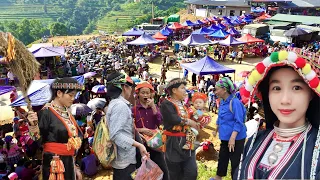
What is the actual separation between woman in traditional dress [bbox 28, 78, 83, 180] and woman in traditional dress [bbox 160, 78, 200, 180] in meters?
1.03

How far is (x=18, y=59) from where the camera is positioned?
8.68ft

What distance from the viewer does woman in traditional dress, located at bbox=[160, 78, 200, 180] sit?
322 centimetres

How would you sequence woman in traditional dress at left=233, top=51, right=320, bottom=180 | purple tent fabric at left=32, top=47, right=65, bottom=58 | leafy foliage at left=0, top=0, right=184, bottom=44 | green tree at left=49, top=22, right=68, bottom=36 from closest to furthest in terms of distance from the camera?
woman in traditional dress at left=233, top=51, right=320, bottom=180 → purple tent fabric at left=32, top=47, right=65, bottom=58 → green tree at left=49, top=22, right=68, bottom=36 → leafy foliage at left=0, top=0, right=184, bottom=44

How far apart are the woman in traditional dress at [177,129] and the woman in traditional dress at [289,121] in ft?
4.59

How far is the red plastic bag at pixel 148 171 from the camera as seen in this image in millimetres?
2722

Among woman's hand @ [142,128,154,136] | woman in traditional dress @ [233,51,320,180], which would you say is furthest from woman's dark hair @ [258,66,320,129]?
woman's hand @ [142,128,154,136]

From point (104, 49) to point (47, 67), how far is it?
10.7 metres

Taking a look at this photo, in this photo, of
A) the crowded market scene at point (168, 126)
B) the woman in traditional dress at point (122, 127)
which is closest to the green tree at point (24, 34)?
the crowded market scene at point (168, 126)

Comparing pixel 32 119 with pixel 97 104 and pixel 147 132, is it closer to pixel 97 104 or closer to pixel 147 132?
pixel 147 132

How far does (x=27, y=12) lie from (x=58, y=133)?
105 m

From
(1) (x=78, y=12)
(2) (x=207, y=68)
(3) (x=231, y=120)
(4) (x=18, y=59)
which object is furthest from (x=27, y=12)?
(3) (x=231, y=120)

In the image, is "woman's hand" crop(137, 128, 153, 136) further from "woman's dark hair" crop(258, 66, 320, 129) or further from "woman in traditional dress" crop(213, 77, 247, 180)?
"woman's dark hair" crop(258, 66, 320, 129)

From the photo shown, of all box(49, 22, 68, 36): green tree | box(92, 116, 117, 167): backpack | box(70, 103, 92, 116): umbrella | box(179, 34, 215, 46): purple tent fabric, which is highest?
box(92, 116, 117, 167): backpack

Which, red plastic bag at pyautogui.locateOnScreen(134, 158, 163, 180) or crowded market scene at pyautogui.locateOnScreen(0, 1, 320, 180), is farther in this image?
red plastic bag at pyautogui.locateOnScreen(134, 158, 163, 180)
